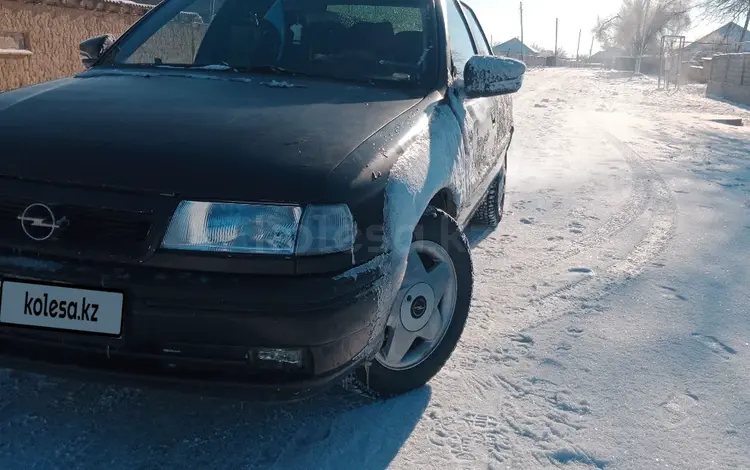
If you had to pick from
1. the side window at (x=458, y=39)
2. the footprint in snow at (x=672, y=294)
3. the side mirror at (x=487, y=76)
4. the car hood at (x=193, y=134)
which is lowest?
the footprint in snow at (x=672, y=294)

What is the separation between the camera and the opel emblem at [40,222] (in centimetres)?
169

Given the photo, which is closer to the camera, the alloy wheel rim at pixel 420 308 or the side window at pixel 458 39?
the alloy wheel rim at pixel 420 308

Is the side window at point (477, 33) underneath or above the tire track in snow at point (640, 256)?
above

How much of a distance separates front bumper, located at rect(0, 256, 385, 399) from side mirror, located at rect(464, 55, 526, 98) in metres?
1.43

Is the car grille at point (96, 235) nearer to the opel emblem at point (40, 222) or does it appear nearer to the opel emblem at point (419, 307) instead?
the opel emblem at point (40, 222)

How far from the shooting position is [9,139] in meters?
1.85

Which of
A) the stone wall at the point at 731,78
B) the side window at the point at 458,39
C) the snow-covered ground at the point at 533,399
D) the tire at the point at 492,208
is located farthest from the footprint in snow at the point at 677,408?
the stone wall at the point at 731,78

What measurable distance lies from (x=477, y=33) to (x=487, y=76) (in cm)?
163

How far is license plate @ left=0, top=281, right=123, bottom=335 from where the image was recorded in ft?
5.48

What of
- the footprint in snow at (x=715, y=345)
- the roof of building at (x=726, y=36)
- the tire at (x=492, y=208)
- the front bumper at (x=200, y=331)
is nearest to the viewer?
the front bumper at (x=200, y=331)

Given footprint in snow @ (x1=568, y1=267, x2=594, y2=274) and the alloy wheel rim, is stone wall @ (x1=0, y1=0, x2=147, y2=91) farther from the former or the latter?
the alloy wheel rim

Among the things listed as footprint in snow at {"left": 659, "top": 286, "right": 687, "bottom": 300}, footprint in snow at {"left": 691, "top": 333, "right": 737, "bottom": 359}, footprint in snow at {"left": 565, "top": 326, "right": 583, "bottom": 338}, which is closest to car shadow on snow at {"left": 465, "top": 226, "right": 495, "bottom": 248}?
footprint in snow at {"left": 659, "top": 286, "right": 687, "bottom": 300}

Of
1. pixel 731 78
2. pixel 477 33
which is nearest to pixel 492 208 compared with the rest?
pixel 477 33

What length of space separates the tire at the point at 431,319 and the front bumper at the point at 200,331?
43 cm
